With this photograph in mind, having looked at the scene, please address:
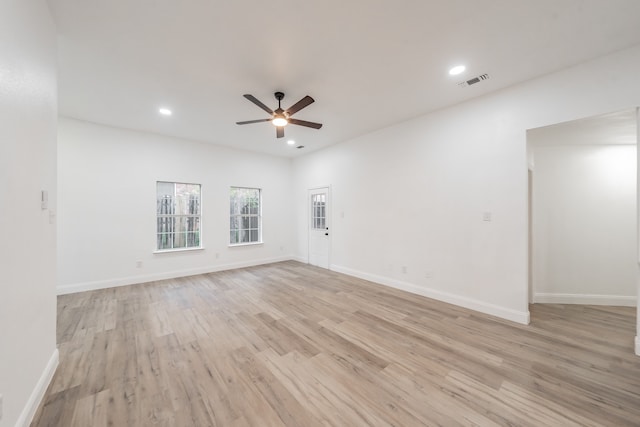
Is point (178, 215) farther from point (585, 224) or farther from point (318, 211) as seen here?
point (585, 224)

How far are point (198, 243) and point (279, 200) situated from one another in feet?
7.81

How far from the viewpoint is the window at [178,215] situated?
5.02 meters

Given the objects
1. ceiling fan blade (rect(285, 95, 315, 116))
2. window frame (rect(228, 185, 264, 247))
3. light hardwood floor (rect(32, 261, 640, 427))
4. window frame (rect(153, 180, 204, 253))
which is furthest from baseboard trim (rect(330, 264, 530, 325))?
window frame (rect(153, 180, 204, 253))

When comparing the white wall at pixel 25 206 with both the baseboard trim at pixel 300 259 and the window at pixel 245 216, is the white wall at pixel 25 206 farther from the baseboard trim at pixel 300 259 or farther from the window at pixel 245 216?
the baseboard trim at pixel 300 259

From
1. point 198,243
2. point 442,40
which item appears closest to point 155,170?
point 198,243

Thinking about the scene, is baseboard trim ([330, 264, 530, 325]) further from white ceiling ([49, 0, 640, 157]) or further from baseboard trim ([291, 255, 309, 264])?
white ceiling ([49, 0, 640, 157])

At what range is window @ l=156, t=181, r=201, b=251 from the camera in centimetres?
502

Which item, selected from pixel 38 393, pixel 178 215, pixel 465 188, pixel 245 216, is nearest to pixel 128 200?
pixel 178 215

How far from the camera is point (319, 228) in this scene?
6.07 m

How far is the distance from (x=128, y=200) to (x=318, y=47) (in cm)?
461

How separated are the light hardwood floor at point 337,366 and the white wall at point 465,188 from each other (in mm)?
549

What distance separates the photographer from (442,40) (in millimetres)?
2217

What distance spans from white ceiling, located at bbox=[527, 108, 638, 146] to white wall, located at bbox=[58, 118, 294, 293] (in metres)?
5.77

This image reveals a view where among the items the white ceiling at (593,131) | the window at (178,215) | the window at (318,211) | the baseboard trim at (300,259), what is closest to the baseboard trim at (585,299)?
the white ceiling at (593,131)
